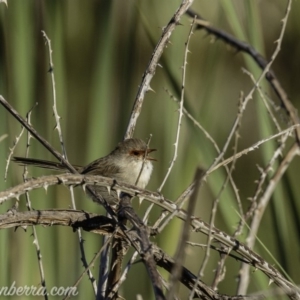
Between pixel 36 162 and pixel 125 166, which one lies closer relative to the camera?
pixel 36 162

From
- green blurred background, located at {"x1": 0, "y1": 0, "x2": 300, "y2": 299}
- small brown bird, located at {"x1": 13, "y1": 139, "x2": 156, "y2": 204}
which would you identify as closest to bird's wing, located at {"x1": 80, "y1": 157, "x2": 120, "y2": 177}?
small brown bird, located at {"x1": 13, "y1": 139, "x2": 156, "y2": 204}

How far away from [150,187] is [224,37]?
1.30m

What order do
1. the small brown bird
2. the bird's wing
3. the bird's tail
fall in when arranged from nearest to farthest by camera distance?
the bird's tail → the small brown bird → the bird's wing

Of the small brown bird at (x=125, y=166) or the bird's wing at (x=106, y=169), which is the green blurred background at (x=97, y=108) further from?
the bird's wing at (x=106, y=169)

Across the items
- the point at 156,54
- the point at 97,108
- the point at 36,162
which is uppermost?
the point at 156,54

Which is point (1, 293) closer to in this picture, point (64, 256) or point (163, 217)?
point (64, 256)

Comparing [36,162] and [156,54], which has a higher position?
[156,54]

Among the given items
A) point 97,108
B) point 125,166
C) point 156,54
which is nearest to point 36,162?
point 97,108

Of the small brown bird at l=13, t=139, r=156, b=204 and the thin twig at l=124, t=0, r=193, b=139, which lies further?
the small brown bird at l=13, t=139, r=156, b=204

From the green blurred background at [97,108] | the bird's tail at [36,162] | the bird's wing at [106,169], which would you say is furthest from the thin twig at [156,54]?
the bird's wing at [106,169]

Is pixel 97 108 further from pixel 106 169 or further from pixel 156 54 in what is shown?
pixel 106 169

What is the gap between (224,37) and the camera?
320 centimetres

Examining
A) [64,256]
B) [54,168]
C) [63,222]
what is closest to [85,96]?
[54,168]

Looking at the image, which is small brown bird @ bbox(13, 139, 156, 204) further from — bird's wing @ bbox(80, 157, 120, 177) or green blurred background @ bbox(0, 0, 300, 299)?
green blurred background @ bbox(0, 0, 300, 299)
